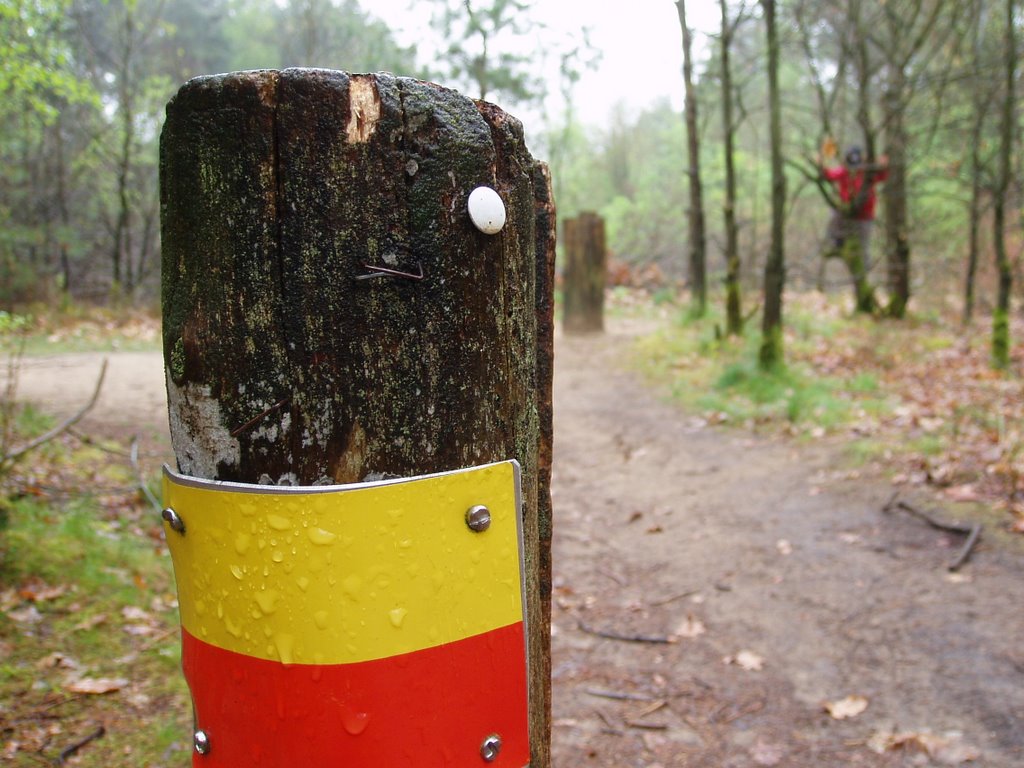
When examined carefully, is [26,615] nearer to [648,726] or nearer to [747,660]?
[648,726]

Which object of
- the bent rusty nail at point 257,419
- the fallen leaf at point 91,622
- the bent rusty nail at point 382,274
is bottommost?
the fallen leaf at point 91,622

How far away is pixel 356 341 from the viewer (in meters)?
1.09

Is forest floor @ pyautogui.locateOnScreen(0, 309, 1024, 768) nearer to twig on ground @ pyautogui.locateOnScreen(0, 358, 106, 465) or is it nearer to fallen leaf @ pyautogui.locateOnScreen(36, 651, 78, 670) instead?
fallen leaf @ pyautogui.locateOnScreen(36, 651, 78, 670)

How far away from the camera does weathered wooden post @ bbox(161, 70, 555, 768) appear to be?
3.49 ft

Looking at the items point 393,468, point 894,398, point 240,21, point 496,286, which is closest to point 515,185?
point 496,286

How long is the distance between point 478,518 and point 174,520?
46 cm

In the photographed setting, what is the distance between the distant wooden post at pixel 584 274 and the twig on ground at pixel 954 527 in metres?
7.85

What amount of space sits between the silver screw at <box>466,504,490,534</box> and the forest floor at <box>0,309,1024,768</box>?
197cm

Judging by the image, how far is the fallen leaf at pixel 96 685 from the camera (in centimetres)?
289

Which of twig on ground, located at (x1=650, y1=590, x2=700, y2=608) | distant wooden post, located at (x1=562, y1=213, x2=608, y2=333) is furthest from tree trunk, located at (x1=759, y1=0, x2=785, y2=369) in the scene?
distant wooden post, located at (x1=562, y1=213, x2=608, y2=333)

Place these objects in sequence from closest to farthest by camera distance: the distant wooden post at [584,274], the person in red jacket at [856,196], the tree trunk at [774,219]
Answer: the tree trunk at [774,219], the person in red jacket at [856,196], the distant wooden post at [584,274]

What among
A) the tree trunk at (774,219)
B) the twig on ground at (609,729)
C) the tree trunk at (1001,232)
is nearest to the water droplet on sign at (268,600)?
the twig on ground at (609,729)

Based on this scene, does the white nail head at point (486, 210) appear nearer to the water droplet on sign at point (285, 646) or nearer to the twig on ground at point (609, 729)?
the water droplet on sign at point (285, 646)

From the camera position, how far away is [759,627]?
143 inches
